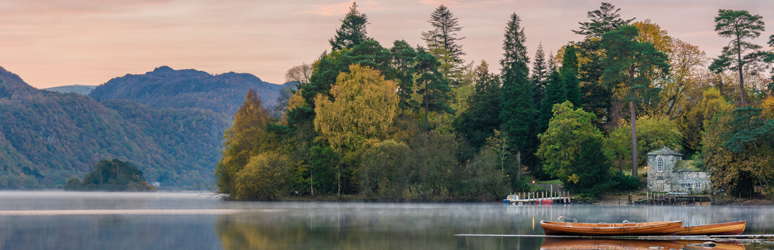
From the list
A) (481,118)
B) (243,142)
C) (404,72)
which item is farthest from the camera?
(404,72)

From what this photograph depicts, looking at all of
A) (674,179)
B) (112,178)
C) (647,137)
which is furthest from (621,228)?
(112,178)

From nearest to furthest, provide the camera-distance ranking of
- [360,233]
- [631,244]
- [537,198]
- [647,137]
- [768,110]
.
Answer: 1. [631,244]
2. [360,233]
3. [768,110]
4. [537,198]
5. [647,137]

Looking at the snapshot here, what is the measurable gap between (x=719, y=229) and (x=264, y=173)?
163 ft

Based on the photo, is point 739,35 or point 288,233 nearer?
point 288,233

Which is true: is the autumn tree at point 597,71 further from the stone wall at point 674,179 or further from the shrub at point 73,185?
the shrub at point 73,185

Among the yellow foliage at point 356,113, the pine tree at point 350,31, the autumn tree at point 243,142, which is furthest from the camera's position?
the pine tree at point 350,31

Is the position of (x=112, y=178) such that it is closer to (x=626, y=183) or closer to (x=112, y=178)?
(x=112, y=178)

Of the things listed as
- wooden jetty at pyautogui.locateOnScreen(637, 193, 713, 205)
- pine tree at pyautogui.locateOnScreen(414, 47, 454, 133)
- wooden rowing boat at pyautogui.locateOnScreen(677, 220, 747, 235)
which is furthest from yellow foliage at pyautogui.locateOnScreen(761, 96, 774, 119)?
wooden rowing boat at pyautogui.locateOnScreen(677, 220, 747, 235)

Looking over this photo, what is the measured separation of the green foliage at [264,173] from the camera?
230 ft

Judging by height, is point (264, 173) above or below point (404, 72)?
below

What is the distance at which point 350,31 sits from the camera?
9625 centimetres

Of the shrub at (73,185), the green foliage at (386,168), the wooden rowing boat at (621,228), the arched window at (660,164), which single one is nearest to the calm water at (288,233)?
the wooden rowing boat at (621,228)

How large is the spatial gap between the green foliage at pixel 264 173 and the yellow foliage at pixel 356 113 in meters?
5.73

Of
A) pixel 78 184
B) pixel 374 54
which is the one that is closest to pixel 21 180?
pixel 78 184
